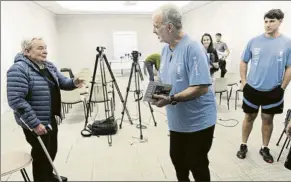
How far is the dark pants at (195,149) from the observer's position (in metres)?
1.34

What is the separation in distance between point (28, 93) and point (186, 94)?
42.1 inches

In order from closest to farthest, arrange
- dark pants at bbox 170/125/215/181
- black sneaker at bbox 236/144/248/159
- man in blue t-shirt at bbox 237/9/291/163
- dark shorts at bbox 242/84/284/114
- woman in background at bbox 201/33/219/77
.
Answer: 1. dark pants at bbox 170/125/215/181
2. man in blue t-shirt at bbox 237/9/291/163
3. dark shorts at bbox 242/84/284/114
4. black sneaker at bbox 236/144/248/159
5. woman in background at bbox 201/33/219/77

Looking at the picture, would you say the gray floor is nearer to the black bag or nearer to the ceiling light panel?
the black bag

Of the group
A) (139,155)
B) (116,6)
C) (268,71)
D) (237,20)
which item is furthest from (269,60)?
(116,6)

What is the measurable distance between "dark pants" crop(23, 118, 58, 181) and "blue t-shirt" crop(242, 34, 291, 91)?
185cm

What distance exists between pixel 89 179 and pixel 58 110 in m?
0.74

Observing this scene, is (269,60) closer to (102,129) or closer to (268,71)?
(268,71)

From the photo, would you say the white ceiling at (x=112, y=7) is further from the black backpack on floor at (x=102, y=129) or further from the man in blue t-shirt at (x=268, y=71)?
the man in blue t-shirt at (x=268, y=71)

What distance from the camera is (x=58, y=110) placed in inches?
71.1

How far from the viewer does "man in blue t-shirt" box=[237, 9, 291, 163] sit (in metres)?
2.03

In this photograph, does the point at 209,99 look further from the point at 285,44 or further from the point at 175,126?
the point at 285,44

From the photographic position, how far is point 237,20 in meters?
5.73

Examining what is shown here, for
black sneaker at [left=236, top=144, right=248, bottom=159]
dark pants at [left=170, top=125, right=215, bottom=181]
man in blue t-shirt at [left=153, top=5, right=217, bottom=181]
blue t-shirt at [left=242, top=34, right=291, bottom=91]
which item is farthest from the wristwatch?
black sneaker at [left=236, top=144, right=248, bottom=159]

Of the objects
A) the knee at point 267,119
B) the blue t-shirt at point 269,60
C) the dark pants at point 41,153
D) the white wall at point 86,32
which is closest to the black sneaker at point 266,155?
the knee at point 267,119
